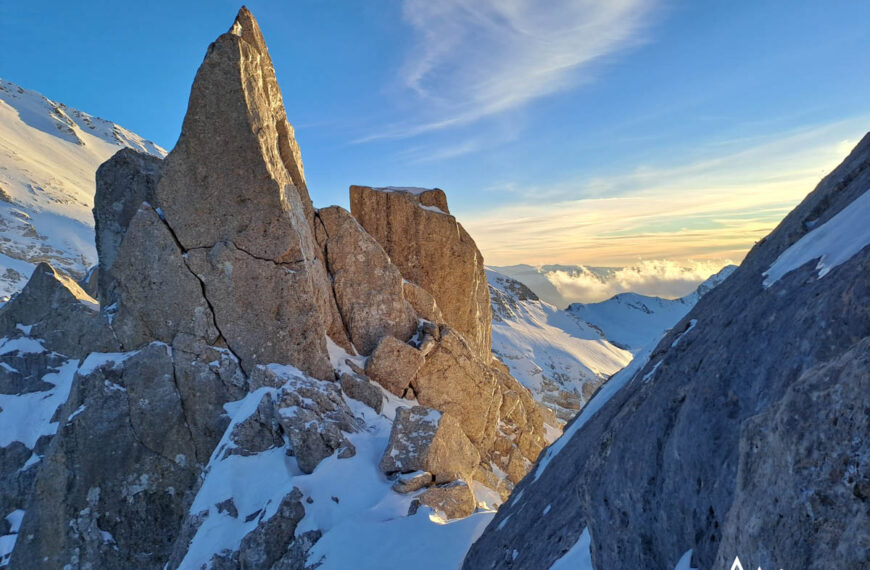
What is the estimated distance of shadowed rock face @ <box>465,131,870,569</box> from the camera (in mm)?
2705

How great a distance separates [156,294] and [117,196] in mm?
6873

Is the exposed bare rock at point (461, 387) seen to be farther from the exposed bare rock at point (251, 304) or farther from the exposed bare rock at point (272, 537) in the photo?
the exposed bare rock at point (272, 537)

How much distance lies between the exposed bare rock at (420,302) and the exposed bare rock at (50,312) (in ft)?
61.9

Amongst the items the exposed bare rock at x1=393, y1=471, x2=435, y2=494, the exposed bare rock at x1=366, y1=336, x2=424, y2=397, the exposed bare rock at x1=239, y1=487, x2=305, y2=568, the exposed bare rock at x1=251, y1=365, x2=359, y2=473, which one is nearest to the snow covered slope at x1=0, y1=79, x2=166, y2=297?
the exposed bare rock at x1=366, y1=336, x2=424, y2=397

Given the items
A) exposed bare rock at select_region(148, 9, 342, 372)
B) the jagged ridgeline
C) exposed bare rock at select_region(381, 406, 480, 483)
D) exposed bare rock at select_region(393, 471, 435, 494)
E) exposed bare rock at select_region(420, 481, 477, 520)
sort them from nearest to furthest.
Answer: exposed bare rock at select_region(420, 481, 477, 520)
exposed bare rock at select_region(393, 471, 435, 494)
exposed bare rock at select_region(381, 406, 480, 483)
the jagged ridgeline
exposed bare rock at select_region(148, 9, 342, 372)

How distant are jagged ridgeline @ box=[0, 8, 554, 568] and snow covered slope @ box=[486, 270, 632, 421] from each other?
35.5 metres

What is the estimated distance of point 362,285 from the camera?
85.6ft

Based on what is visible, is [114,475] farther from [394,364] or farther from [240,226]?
[394,364]

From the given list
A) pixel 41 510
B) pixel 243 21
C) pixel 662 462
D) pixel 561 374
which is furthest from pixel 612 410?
pixel 561 374

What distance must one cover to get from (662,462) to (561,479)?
370cm

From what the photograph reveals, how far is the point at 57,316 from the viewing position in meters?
28.6

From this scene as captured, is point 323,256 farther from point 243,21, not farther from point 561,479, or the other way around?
point 561,479

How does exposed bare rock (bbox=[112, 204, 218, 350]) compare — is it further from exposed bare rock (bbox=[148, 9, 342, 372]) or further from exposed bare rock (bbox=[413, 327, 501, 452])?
exposed bare rock (bbox=[413, 327, 501, 452])

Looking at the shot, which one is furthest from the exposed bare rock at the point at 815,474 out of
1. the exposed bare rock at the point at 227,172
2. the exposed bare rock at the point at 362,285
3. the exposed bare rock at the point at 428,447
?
the exposed bare rock at the point at 362,285
